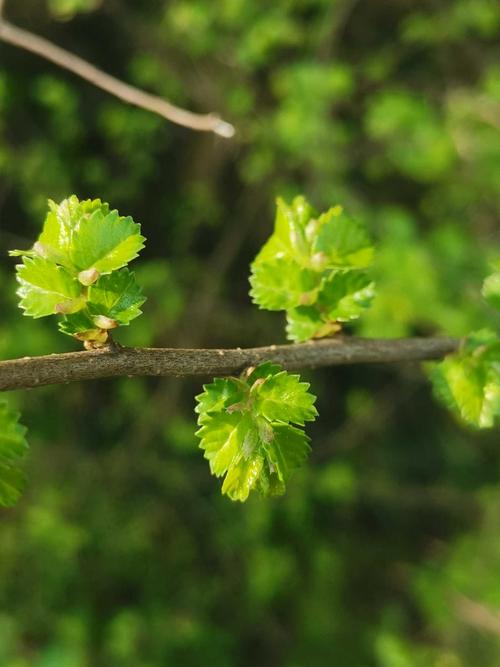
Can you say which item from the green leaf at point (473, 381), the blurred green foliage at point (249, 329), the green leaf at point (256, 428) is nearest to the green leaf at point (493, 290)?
the green leaf at point (473, 381)

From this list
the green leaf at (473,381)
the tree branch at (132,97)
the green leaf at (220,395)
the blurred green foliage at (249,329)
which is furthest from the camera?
the blurred green foliage at (249,329)

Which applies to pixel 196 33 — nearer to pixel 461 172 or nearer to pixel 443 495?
pixel 461 172

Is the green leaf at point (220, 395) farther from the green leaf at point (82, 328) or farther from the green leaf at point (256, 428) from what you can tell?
the green leaf at point (82, 328)

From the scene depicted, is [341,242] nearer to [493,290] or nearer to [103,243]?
[493,290]

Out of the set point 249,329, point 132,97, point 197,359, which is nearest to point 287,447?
point 197,359

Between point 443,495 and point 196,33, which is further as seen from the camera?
point 443,495

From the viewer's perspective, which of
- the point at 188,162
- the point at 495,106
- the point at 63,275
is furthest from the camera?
the point at 188,162

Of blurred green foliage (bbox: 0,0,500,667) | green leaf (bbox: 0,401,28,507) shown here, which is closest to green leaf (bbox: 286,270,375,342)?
green leaf (bbox: 0,401,28,507)

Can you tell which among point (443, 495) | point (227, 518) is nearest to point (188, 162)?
point (227, 518)
